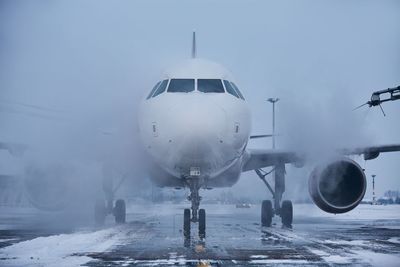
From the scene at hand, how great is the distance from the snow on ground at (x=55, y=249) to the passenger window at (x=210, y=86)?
13.9ft

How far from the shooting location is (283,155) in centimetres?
1958

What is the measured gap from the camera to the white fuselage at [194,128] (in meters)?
12.6

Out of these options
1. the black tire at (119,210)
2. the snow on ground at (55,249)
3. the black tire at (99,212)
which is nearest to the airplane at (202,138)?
the snow on ground at (55,249)

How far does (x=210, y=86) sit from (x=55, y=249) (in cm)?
578

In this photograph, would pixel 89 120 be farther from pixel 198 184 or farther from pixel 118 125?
pixel 198 184

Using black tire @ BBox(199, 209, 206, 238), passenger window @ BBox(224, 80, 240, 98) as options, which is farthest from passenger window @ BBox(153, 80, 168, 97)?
black tire @ BBox(199, 209, 206, 238)

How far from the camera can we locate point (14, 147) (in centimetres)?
1900

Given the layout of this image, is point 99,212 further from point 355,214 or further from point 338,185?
point 355,214

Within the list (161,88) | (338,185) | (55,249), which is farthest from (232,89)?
(55,249)

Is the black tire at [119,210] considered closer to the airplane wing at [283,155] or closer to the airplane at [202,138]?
the airplane at [202,138]

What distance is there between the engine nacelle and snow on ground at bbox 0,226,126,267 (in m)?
6.81

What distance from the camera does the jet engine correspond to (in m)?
19.6

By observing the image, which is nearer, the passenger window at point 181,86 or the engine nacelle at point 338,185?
the passenger window at point 181,86

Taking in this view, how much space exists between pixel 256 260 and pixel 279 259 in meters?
0.41
